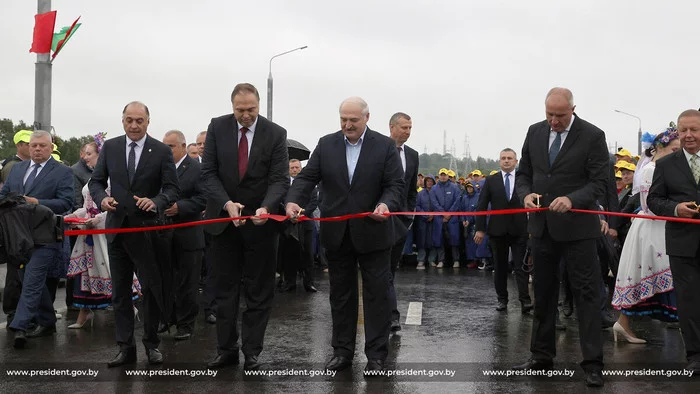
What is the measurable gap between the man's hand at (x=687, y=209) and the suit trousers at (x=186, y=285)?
17.1 feet

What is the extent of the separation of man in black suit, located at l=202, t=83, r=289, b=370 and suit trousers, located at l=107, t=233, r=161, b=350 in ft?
2.23

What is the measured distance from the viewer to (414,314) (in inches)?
403

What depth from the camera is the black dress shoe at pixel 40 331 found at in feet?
27.8

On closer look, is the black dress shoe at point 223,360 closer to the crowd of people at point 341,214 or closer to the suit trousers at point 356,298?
the crowd of people at point 341,214

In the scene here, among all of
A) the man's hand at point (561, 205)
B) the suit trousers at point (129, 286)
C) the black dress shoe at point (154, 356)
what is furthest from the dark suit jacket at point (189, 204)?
the man's hand at point (561, 205)

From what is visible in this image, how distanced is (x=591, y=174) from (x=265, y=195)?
9.30 ft

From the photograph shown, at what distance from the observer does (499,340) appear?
841 cm

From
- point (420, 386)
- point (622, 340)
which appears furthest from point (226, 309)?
point (622, 340)

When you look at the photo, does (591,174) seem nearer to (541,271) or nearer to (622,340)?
(541,271)

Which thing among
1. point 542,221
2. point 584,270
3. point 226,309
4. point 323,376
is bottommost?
point 323,376

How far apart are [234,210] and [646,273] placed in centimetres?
441

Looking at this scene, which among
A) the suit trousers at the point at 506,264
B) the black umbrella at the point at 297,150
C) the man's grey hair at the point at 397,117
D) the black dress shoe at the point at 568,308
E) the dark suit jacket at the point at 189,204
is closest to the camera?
the dark suit jacket at the point at 189,204

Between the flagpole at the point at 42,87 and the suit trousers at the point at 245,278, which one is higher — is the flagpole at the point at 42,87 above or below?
above

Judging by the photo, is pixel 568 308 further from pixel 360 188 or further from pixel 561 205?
pixel 360 188
